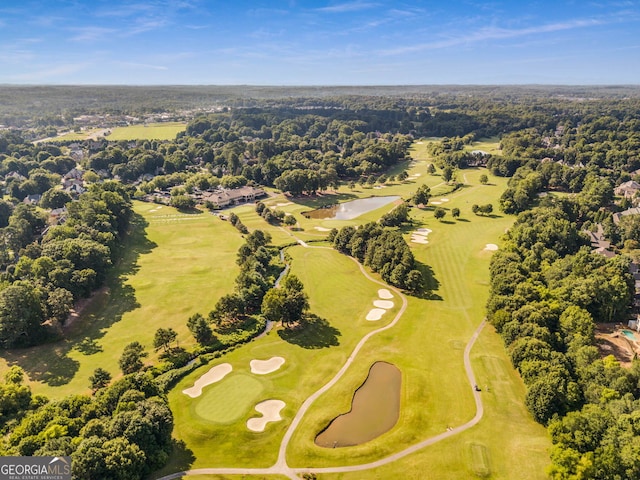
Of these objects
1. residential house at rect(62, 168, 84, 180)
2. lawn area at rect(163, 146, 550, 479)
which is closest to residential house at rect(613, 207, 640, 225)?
lawn area at rect(163, 146, 550, 479)

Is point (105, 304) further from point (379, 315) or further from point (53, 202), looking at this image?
point (53, 202)

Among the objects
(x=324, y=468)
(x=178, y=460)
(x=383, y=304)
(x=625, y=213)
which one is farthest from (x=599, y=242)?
(x=178, y=460)

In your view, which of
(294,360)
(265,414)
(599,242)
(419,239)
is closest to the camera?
(265,414)

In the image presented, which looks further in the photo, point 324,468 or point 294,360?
point 294,360

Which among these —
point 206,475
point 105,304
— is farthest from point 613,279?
point 105,304

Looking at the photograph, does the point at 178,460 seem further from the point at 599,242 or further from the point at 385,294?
the point at 599,242

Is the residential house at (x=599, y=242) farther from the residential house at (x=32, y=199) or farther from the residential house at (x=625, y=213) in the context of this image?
the residential house at (x=32, y=199)

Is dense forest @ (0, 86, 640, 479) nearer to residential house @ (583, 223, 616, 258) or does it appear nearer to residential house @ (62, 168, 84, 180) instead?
residential house @ (583, 223, 616, 258)
